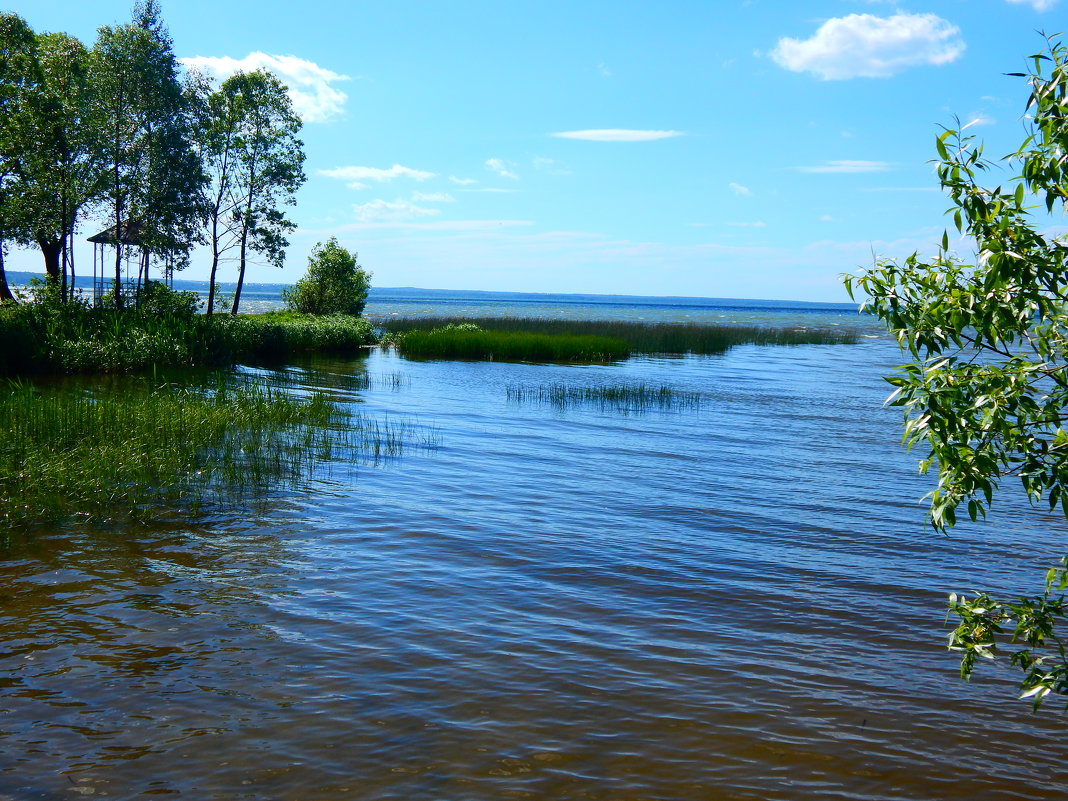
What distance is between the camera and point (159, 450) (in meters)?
11.6

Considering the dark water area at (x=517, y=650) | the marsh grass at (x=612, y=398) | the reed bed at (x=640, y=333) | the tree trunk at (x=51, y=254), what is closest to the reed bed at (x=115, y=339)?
the tree trunk at (x=51, y=254)

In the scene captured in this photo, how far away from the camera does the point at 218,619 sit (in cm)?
694

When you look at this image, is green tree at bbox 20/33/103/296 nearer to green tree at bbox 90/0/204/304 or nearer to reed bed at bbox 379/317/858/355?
green tree at bbox 90/0/204/304

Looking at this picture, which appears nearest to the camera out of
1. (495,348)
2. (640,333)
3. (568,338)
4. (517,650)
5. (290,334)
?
(517,650)

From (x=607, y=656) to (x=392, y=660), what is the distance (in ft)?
5.80

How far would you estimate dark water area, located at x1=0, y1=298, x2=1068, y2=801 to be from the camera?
16.4ft

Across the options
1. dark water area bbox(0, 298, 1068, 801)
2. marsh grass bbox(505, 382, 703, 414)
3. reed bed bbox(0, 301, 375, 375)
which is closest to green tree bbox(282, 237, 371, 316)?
reed bed bbox(0, 301, 375, 375)

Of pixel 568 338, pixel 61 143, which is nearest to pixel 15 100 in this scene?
pixel 61 143

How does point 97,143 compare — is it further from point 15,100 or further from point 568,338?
point 568,338

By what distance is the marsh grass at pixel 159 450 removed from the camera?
31.7 feet

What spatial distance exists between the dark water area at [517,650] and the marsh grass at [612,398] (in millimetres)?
10110

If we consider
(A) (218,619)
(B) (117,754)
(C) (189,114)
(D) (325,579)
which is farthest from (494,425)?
(C) (189,114)

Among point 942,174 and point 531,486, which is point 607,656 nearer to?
point 942,174

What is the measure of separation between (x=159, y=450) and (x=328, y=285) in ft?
117
